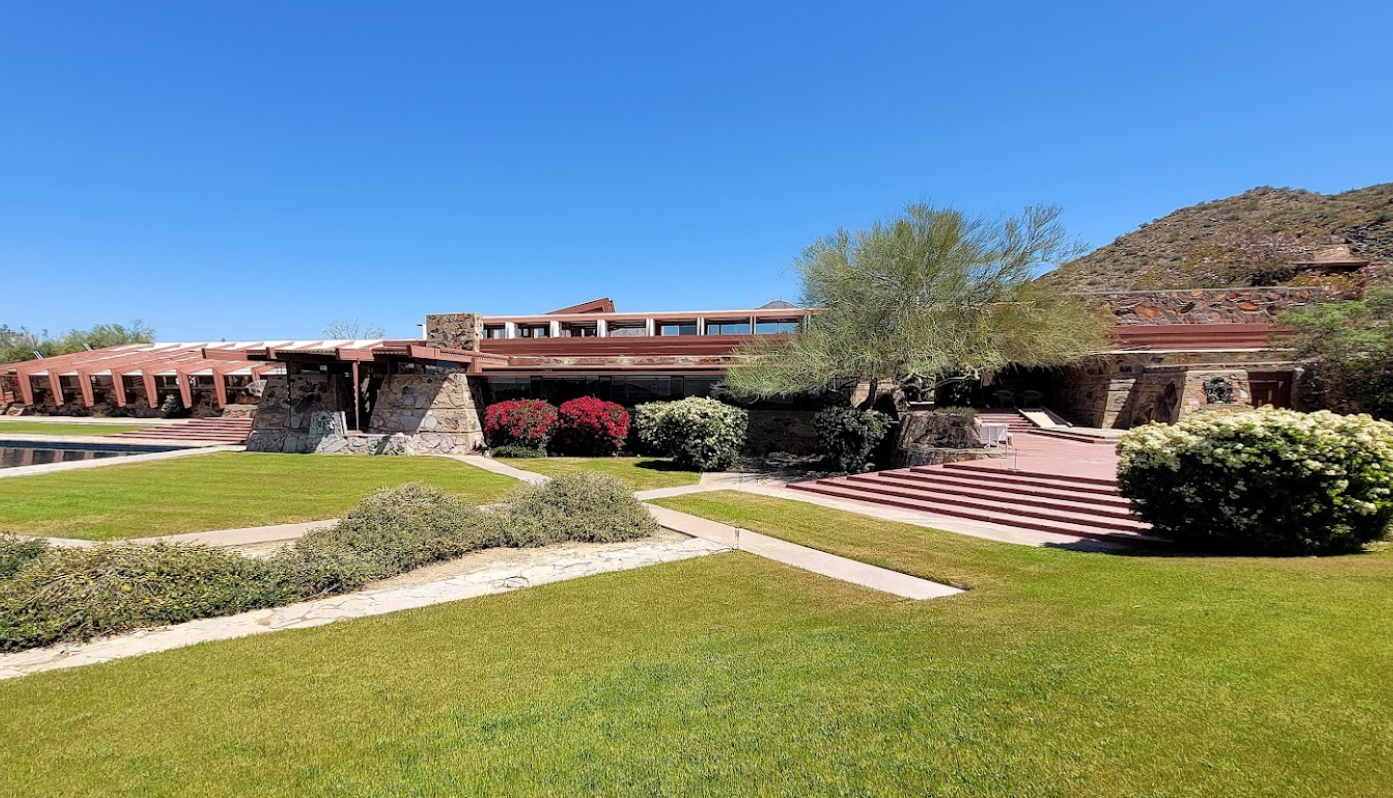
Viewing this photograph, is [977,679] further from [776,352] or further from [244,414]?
[244,414]

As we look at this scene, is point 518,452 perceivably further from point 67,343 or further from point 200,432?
point 67,343

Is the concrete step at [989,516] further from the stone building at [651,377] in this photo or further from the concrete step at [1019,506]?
the stone building at [651,377]

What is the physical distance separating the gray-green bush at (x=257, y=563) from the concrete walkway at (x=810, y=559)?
95 cm

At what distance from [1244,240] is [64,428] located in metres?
61.0

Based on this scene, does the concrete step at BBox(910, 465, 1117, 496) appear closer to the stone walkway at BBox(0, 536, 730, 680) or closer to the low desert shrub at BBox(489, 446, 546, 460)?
the stone walkway at BBox(0, 536, 730, 680)

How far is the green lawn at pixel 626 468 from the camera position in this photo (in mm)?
15005

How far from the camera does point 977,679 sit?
3691 millimetres

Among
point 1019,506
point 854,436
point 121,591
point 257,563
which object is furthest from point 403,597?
point 854,436

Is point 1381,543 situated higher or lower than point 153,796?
lower

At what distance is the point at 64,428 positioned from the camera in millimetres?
26203

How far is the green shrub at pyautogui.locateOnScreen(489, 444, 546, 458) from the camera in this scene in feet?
63.2

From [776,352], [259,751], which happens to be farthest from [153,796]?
[776,352]

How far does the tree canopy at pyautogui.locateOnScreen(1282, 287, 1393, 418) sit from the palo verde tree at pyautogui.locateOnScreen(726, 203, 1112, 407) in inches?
236

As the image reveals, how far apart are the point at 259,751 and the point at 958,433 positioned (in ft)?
45.6
